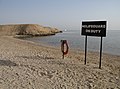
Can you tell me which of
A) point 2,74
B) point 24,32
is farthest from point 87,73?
point 24,32

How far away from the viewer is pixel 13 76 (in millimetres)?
7906

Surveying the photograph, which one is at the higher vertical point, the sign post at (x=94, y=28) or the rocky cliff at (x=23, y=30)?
the sign post at (x=94, y=28)

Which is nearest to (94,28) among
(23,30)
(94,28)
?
(94,28)

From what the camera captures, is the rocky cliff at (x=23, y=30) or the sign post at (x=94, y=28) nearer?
the sign post at (x=94, y=28)

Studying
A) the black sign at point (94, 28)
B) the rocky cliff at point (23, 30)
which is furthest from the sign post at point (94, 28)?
the rocky cliff at point (23, 30)

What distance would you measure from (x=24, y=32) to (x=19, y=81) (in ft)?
326

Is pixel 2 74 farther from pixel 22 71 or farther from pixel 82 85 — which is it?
pixel 82 85

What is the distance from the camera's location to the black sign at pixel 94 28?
1000cm

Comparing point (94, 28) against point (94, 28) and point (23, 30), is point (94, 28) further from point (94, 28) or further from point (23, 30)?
point (23, 30)

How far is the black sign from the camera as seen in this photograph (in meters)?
10.0

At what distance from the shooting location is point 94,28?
10438 millimetres

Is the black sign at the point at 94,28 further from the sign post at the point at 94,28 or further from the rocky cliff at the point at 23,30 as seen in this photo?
the rocky cliff at the point at 23,30

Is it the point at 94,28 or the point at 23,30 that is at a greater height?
the point at 94,28

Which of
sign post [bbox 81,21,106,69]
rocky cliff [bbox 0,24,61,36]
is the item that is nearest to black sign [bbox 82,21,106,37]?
sign post [bbox 81,21,106,69]
